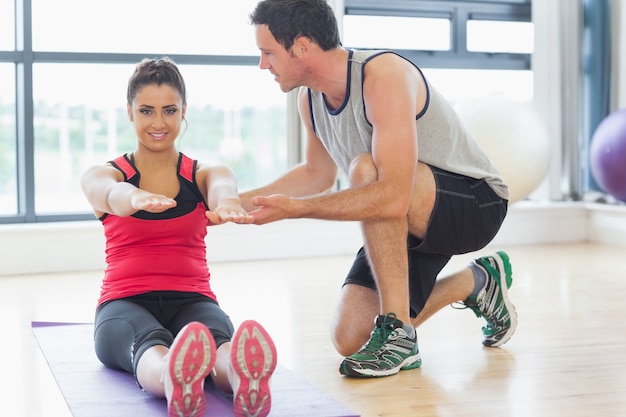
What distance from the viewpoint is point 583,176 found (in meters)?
5.33

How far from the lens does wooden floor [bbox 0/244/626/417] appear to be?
6.59 feet

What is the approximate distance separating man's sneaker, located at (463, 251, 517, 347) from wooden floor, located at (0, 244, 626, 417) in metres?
0.06

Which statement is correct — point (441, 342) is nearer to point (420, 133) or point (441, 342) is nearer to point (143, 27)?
point (420, 133)

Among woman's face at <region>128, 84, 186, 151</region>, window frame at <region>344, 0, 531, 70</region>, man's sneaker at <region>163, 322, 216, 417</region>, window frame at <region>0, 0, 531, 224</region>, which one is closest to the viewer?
man's sneaker at <region>163, 322, 216, 417</region>

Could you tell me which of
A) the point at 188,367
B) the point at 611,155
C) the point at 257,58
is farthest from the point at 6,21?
the point at 188,367

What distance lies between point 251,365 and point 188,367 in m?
0.12

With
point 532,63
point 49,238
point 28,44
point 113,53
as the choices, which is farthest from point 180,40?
point 532,63

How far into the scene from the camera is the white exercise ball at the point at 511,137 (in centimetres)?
461

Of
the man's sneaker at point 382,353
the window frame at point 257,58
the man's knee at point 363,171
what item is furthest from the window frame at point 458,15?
the man's sneaker at point 382,353

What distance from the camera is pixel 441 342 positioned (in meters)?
2.64

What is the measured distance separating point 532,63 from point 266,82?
1587 mm

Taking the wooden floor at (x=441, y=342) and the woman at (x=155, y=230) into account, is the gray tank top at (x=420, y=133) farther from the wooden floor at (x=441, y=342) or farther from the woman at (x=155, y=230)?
the wooden floor at (x=441, y=342)

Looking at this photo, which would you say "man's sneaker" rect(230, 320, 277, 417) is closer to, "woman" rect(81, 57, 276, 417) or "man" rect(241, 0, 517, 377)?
"woman" rect(81, 57, 276, 417)

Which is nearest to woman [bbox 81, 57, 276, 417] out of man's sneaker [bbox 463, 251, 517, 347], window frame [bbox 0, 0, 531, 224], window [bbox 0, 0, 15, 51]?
man's sneaker [bbox 463, 251, 517, 347]
